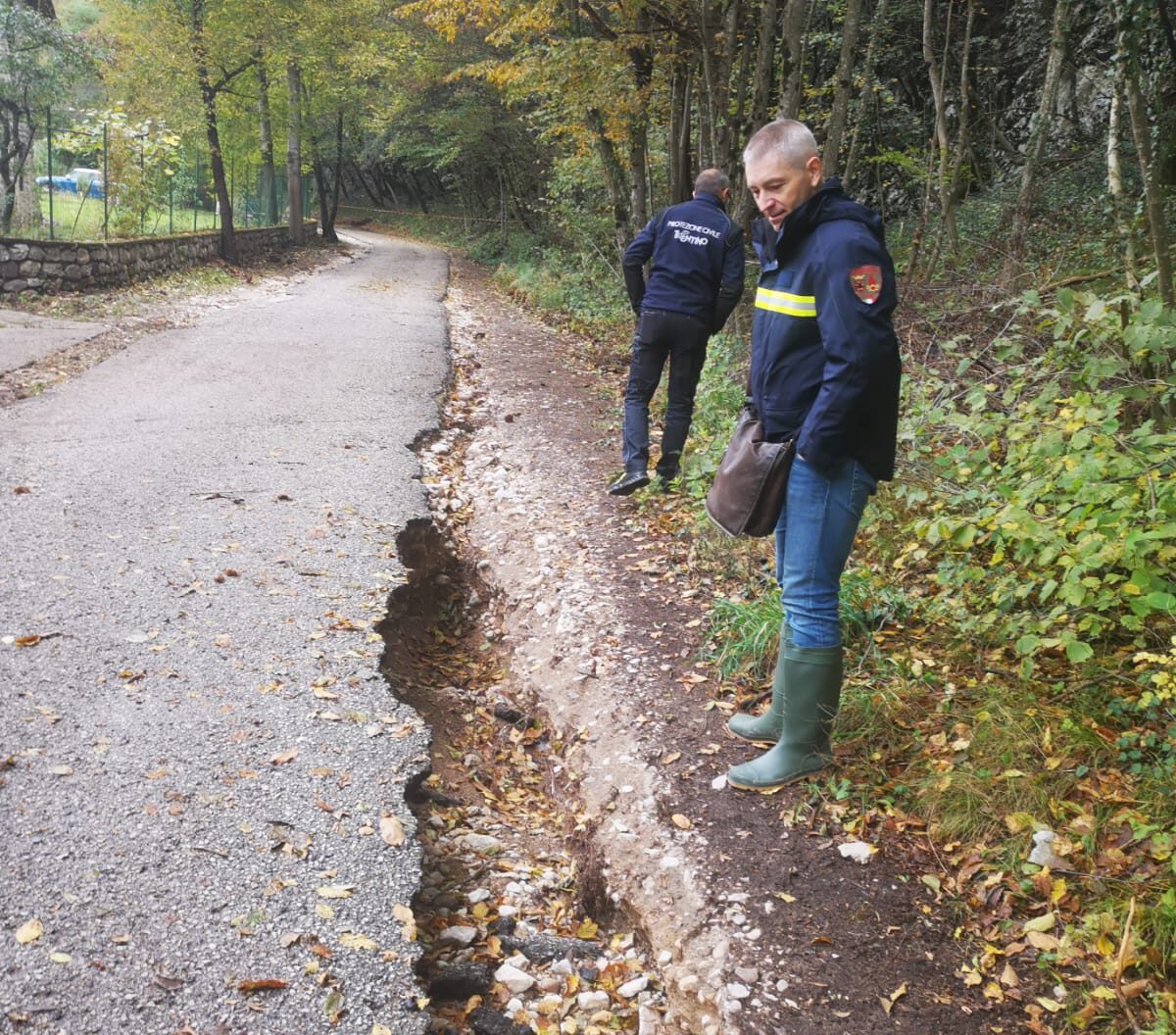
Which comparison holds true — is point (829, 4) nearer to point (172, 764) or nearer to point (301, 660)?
point (301, 660)

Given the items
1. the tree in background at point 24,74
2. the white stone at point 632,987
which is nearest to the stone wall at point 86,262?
the tree in background at point 24,74

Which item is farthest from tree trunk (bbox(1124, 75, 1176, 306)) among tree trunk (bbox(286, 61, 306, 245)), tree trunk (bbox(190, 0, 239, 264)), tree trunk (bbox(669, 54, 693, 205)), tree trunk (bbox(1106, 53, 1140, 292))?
tree trunk (bbox(286, 61, 306, 245))

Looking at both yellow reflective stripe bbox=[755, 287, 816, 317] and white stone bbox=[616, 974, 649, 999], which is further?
yellow reflective stripe bbox=[755, 287, 816, 317]

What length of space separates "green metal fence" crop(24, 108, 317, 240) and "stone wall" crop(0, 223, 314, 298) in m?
0.31

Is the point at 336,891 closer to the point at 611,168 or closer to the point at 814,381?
the point at 814,381

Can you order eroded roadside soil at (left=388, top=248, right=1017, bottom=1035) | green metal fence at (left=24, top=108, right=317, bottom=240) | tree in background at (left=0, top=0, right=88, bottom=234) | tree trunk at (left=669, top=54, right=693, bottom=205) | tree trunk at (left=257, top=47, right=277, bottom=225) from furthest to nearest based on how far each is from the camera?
tree trunk at (left=257, top=47, right=277, bottom=225) < green metal fence at (left=24, top=108, right=317, bottom=240) < tree in background at (left=0, top=0, right=88, bottom=234) < tree trunk at (left=669, top=54, right=693, bottom=205) < eroded roadside soil at (left=388, top=248, right=1017, bottom=1035)

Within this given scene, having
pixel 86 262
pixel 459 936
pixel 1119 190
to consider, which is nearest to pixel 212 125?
pixel 86 262

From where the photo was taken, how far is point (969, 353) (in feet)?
19.6

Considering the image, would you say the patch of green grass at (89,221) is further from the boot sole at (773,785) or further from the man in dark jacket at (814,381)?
the boot sole at (773,785)

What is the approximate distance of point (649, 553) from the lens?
5.58 metres

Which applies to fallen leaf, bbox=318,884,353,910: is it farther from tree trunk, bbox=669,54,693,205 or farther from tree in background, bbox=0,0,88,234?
tree in background, bbox=0,0,88,234

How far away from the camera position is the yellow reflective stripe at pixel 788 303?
2877 millimetres

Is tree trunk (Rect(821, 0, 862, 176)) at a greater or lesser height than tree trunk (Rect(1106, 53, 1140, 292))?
greater

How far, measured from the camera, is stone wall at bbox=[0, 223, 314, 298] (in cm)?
1227
